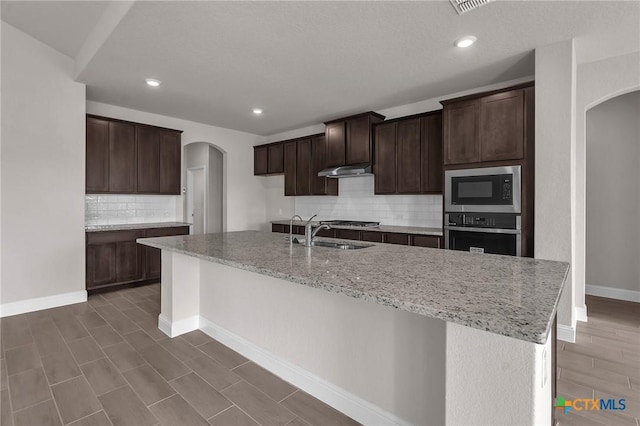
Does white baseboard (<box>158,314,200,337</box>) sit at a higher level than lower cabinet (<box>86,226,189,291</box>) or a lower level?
lower

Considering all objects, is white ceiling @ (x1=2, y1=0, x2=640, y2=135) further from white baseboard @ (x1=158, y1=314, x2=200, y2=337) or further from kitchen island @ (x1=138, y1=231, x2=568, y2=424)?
white baseboard @ (x1=158, y1=314, x2=200, y2=337)

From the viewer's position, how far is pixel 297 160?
224 inches

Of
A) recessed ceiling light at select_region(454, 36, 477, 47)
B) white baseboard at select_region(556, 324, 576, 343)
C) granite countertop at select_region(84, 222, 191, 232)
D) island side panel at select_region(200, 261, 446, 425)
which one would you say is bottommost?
white baseboard at select_region(556, 324, 576, 343)

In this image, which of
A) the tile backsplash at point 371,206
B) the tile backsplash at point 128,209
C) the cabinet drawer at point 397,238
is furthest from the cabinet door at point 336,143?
the tile backsplash at point 128,209

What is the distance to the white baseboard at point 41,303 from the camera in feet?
11.1

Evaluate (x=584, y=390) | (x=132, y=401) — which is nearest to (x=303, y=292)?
(x=132, y=401)

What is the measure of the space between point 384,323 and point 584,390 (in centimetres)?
164

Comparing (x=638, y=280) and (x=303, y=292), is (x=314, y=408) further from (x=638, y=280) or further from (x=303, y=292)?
(x=638, y=280)

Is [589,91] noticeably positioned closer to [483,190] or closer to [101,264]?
[483,190]

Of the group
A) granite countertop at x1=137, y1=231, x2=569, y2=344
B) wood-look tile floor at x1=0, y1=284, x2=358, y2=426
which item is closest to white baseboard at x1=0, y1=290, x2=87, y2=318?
wood-look tile floor at x1=0, y1=284, x2=358, y2=426

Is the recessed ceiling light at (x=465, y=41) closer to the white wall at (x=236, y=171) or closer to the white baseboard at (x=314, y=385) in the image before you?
the white baseboard at (x=314, y=385)

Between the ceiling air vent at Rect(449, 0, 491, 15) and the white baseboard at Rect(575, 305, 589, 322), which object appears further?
the white baseboard at Rect(575, 305, 589, 322)

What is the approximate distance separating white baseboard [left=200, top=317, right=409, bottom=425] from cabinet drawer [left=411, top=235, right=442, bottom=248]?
229 centimetres

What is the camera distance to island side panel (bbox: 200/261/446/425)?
1.51 metres
